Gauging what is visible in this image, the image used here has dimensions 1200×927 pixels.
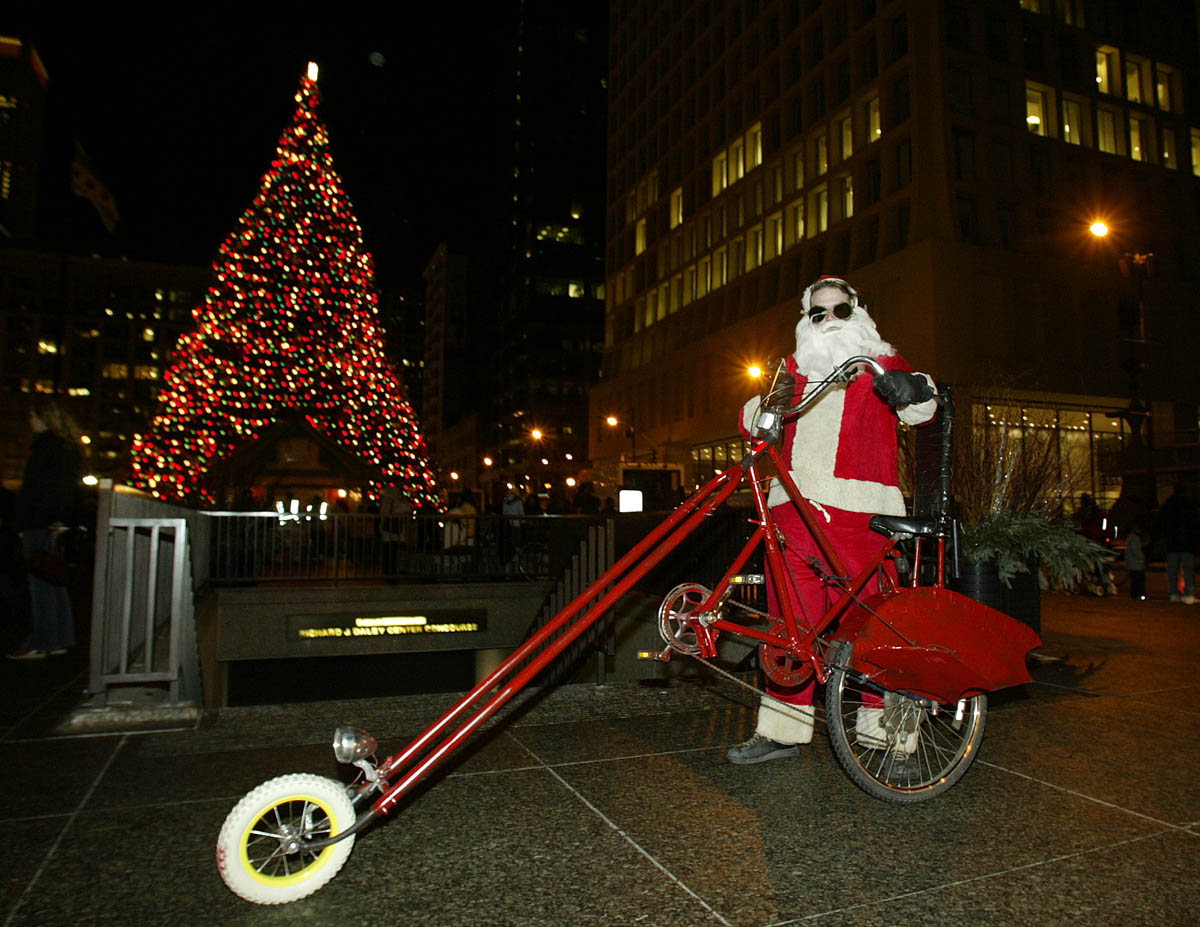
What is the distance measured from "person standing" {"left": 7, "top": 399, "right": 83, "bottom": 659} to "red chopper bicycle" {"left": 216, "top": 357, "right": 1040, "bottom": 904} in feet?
15.2

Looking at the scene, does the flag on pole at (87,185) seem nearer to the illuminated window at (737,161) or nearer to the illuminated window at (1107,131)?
the illuminated window at (737,161)

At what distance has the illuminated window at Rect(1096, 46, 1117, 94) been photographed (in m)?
37.8

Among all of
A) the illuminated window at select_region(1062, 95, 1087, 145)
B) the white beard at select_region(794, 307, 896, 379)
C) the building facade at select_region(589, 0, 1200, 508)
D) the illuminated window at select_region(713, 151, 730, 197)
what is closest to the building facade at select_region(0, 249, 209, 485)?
the illuminated window at select_region(713, 151, 730, 197)

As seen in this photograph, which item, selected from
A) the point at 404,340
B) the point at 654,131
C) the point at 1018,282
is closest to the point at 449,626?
the point at 1018,282

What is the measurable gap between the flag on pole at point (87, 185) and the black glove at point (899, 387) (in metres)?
53.6

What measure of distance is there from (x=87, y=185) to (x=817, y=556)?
177 feet

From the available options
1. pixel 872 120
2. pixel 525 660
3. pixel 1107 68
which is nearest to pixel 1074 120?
pixel 1107 68

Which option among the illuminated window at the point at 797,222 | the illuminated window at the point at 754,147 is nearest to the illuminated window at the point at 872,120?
the illuminated window at the point at 797,222

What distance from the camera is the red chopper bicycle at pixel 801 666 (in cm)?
257

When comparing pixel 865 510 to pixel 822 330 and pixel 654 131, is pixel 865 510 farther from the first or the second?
pixel 654 131

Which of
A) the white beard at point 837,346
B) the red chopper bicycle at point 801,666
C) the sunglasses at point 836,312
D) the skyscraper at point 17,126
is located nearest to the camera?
the red chopper bicycle at point 801,666

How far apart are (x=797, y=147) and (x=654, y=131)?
18.3 meters

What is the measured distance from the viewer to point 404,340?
509 feet

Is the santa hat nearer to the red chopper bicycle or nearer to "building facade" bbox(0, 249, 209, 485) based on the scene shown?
the red chopper bicycle
